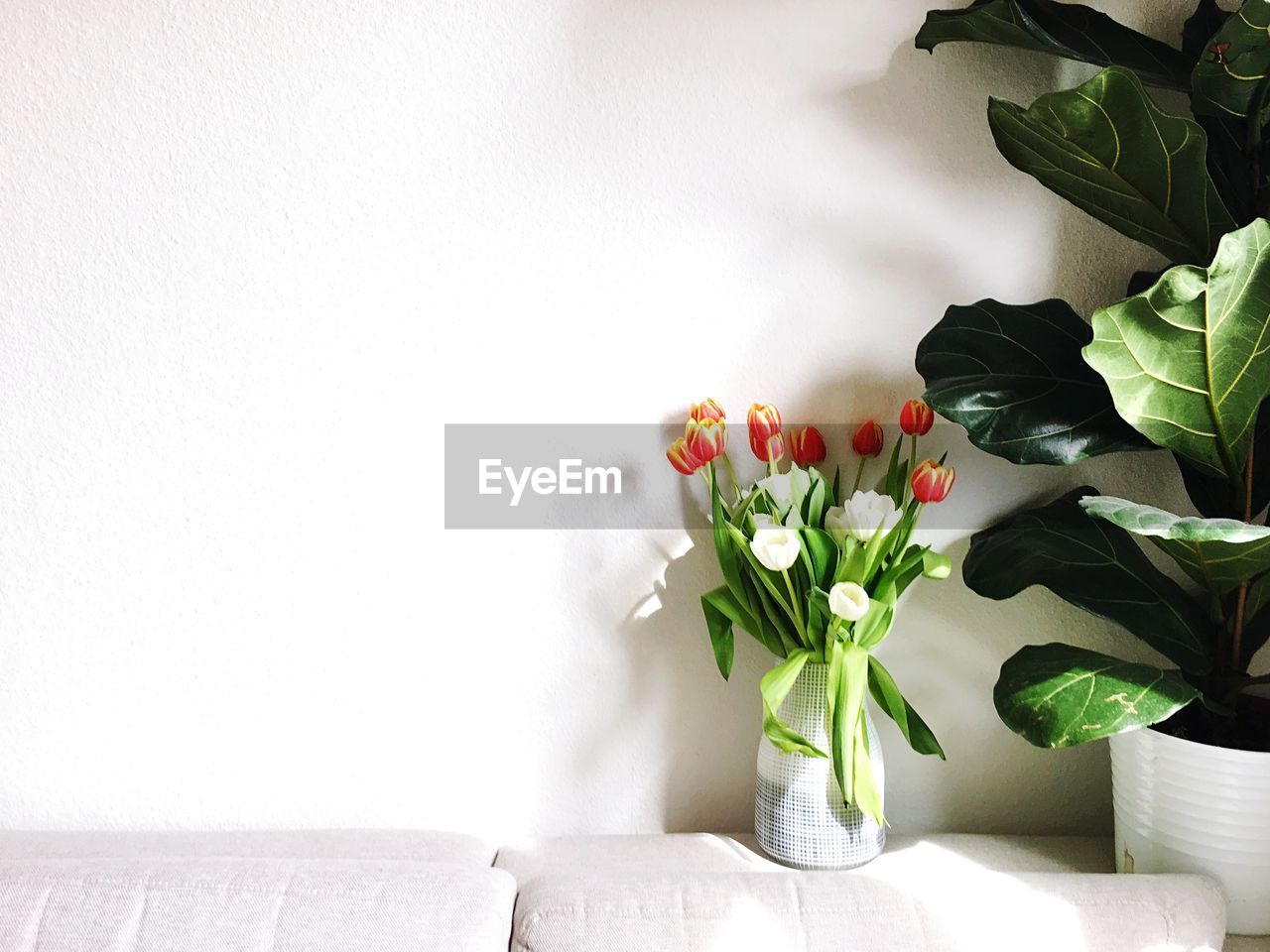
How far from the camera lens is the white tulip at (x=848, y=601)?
111cm

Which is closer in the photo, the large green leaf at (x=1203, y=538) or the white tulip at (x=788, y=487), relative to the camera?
the large green leaf at (x=1203, y=538)

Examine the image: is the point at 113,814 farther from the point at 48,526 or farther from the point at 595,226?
the point at 595,226

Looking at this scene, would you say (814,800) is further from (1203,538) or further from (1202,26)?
(1202,26)

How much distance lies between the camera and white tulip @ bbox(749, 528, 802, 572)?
3.65ft

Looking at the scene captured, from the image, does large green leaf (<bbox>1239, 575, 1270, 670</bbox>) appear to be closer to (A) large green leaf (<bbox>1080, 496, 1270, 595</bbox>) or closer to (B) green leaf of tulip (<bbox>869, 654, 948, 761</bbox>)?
(A) large green leaf (<bbox>1080, 496, 1270, 595</bbox>)

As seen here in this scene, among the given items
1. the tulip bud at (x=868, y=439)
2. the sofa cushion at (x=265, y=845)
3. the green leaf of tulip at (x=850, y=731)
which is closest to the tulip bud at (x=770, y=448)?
the tulip bud at (x=868, y=439)

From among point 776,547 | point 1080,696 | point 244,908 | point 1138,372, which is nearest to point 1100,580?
point 1080,696

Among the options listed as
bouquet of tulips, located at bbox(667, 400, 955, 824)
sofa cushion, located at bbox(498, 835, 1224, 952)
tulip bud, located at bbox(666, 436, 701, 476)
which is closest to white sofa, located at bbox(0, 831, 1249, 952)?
sofa cushion, located at bbox(498, 835, 1224, 952)

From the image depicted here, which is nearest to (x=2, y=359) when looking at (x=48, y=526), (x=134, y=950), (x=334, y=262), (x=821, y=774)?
(x=48, y=526)

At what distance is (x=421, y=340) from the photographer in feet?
4.10

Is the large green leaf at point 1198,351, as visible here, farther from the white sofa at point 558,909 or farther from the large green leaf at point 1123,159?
the white sofa at point 558,909

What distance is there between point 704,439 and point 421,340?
0.37m

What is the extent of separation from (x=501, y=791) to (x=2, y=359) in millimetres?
798

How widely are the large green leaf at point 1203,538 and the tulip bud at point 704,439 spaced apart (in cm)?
39
